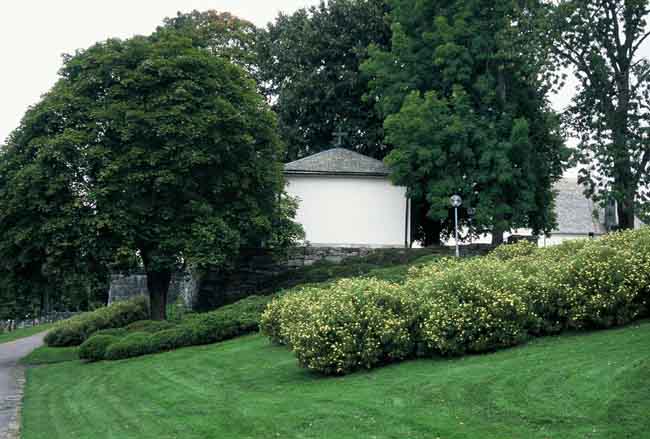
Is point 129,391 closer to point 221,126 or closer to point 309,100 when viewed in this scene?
point 221,126

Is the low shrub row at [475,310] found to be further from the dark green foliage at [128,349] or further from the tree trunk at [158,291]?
the tree trunk at [158,291]

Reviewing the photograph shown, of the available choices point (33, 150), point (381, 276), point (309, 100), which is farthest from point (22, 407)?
point (309, 100)

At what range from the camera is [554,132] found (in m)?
31.1

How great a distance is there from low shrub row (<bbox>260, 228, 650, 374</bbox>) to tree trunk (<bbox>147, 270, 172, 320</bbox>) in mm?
14484

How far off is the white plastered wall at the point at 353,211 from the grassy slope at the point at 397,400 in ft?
57.0

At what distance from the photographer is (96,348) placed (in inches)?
848

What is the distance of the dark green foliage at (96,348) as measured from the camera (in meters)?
21.5

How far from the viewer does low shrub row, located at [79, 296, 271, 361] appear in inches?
808

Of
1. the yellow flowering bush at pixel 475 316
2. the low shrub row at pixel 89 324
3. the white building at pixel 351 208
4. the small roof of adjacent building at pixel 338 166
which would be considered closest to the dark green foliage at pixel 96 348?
the low shrub row at pixel 89 324

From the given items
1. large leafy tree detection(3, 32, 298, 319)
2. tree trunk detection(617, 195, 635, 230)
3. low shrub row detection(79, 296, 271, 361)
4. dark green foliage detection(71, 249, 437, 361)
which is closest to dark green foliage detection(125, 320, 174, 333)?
dark green foliage detection(71, 249, 437, 361)

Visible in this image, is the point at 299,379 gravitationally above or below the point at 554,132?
below

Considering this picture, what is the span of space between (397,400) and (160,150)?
1674 centimetres

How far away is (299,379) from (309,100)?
94.2 ft

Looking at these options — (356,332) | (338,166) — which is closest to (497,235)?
(338,166)
